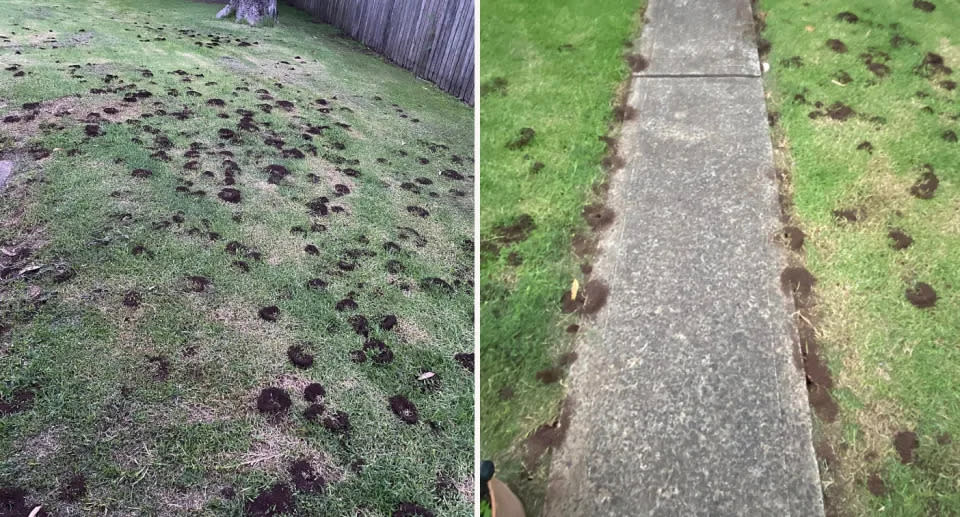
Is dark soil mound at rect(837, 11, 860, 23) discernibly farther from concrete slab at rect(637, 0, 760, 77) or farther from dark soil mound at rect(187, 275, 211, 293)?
dark soil mound at rect(187, 275, 211, 293)

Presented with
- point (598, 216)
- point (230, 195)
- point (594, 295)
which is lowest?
point (230, 195)

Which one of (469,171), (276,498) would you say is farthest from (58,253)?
(469,171)

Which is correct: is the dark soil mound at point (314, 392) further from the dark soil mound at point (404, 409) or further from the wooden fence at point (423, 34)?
the wooden fence at point (423, 34)

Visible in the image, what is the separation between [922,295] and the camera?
243 cm

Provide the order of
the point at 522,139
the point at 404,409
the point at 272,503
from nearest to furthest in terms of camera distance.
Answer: the point at 272,503, the point at 404,409, the point at 522,139

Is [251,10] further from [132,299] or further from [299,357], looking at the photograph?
[299,357]

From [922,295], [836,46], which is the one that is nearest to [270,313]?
[922,295]

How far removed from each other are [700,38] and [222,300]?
125 inches

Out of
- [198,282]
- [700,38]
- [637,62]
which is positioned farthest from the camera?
[700,38]

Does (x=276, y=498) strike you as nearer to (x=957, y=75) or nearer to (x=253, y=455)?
(x=253, y=455)

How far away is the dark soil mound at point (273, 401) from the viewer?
2004 mm

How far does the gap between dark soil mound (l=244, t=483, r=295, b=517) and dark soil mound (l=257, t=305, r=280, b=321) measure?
0.77m

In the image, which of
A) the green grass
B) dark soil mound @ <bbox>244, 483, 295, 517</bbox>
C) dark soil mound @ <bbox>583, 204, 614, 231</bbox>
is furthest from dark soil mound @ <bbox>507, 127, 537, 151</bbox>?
dark soil mound @ <bbox>244, 483, 295, 517</bbox>

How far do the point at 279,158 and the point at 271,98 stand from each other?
3.70 feet
